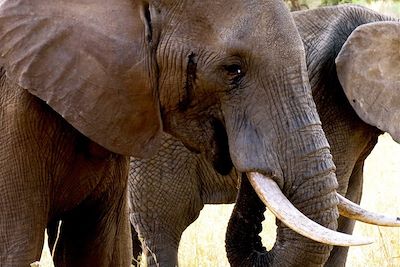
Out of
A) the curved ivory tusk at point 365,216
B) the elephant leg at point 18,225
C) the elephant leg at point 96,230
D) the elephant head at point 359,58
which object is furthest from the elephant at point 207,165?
the elephant leg at point 18,225

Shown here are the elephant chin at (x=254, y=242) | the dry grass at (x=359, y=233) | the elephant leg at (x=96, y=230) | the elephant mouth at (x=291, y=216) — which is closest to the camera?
the elephant mouth at (x=291, y=216)

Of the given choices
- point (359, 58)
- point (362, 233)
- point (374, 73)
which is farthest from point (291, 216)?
point (362, 233)

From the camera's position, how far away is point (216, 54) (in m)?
4.23

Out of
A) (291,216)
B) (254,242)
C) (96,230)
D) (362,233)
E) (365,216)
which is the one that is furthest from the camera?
(362,233)

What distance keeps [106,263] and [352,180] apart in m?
2.31

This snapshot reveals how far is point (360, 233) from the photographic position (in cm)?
807

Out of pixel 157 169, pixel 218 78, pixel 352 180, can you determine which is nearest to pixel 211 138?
pixel 218 78

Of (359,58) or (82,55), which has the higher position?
(82,55)

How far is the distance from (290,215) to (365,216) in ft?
1.90

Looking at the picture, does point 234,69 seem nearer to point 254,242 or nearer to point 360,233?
point 254,242

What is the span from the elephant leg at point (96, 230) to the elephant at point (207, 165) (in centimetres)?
142

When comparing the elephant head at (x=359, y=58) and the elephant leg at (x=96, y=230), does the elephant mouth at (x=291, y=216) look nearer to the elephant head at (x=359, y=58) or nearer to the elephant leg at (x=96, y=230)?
the elephant leg at (x=96, y=230)

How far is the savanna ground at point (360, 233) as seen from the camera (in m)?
7.03

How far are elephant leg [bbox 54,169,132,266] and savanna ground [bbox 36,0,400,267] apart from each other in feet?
1.86
